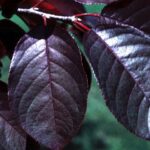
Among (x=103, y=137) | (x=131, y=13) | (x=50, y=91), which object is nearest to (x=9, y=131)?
(x=50, y=91)

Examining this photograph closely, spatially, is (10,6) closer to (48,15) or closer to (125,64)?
(48,15)

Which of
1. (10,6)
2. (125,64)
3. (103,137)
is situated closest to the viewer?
(125,64)

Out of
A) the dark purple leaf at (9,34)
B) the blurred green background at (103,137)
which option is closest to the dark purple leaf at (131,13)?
the dark purple leaf at (9,34)

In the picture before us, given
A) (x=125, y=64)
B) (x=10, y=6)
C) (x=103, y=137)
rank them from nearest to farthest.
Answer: (x=125, y=64)
(x=10, y=6)
(x=103, y=137)

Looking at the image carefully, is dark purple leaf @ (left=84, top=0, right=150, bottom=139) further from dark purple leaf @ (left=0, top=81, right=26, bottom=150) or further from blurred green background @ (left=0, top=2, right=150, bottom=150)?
blurred green background @ (left=0, top=2, right=150, bottom=150)

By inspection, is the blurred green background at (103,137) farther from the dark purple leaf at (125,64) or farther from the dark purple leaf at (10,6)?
the dark purple leaf at (125,64)

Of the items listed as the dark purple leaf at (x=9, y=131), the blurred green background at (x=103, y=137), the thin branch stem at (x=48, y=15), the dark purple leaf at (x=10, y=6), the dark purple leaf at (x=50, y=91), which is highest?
the thin branch stem at (x=48, y=15)

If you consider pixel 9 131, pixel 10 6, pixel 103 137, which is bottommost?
pixel 103 137
